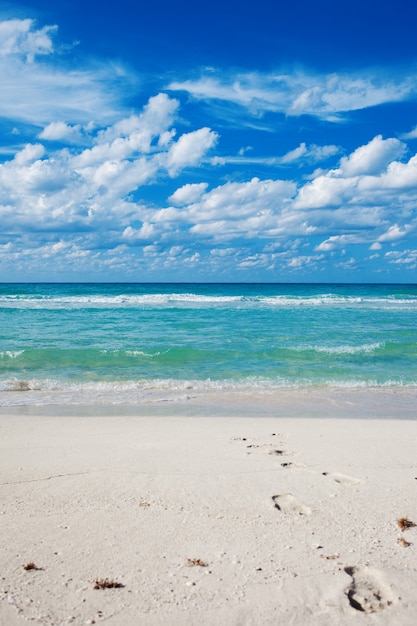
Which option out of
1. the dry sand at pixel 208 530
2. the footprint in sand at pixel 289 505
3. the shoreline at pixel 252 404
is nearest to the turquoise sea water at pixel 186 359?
the shoreline at pixel 252 404

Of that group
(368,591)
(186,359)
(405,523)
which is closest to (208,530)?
(368,591)

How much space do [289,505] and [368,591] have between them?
135 cm

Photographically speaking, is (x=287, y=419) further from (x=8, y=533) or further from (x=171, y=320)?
(x=171, y=320)

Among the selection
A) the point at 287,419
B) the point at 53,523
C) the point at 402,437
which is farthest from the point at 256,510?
the point at 287,419

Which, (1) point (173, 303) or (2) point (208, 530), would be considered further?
(1) point (173, 303)

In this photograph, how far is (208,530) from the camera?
12.9ft

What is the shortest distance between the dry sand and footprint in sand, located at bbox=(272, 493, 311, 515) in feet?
0.07

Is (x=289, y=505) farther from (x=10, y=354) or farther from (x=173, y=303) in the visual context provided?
(x=173, y=303)

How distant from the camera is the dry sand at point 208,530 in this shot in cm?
298

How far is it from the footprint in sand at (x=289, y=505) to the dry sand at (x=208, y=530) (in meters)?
0.02

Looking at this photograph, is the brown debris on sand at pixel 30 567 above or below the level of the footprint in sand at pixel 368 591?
above

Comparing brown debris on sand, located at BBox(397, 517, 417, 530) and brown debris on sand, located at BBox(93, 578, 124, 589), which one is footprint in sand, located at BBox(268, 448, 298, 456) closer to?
brown debris on sand, located at BBox(397, 517, 417, 530)

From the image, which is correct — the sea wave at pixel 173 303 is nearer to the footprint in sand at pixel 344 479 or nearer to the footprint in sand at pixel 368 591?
the footprint in sand at pixel 344 479

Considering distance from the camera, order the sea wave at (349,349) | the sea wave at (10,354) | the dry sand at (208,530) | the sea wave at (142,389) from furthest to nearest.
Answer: the sea wave at (349,349) → the sea wave at (10,354) → the sea wave at (142,389) → the dry sand at (208,530)
